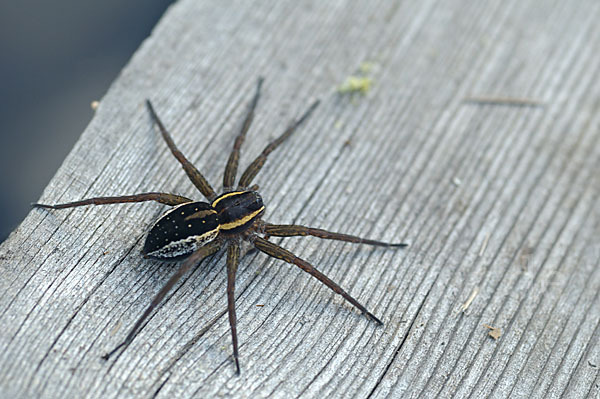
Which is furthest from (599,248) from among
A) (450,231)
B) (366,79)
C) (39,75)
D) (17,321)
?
(39,75)

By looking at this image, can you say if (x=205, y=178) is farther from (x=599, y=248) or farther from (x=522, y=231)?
(x=599, y=248)

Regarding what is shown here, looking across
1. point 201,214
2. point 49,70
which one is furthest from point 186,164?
point 49,70

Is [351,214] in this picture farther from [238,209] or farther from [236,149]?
[236,149]

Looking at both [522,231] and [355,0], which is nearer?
[522,231]

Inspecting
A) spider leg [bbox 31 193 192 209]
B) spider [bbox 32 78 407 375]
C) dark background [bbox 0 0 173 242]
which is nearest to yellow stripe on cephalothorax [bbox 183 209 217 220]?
spider [bbox 32 78 407 375]

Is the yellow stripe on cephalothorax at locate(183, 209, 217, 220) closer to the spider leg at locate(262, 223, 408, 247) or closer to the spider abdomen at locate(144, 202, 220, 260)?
the spider abdomen at locate(144, 202, 220, 260)
